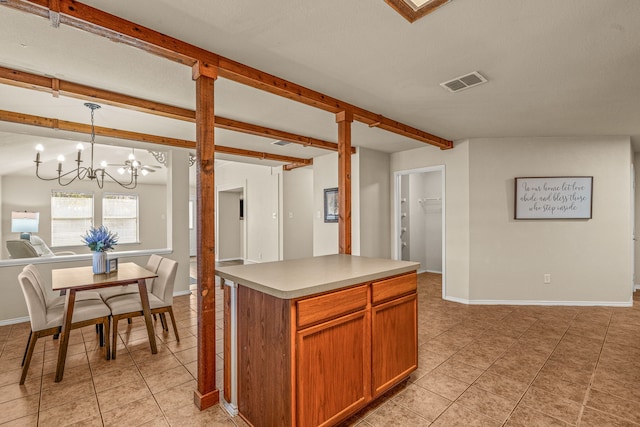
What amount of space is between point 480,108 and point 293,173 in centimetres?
440

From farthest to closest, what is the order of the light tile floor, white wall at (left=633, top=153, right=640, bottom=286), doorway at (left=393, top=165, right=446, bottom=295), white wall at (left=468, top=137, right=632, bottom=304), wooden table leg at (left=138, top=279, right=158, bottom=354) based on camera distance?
doorway at (left=393, top=165, right=446, bottom=295) → white wall at (left=633, top=153, right=640, bottom=286) → white wall at (left=468, top=137, right=632, bottom=304) → wooden table leg at (left=138, top=279, right=158, bottom=354) → the light tile floor

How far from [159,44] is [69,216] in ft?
26.9

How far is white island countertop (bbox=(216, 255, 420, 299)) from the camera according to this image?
1.69 meters

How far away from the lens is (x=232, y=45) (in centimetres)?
208

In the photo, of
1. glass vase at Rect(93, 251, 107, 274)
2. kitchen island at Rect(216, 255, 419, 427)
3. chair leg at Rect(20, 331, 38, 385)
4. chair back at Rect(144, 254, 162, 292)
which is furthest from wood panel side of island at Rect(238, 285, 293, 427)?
chair back at Rect(144, 254, 162, 292)

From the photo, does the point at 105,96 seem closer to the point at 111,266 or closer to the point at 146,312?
the point at 111,266

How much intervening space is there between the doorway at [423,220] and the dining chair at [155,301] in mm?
4834

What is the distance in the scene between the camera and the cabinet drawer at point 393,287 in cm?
211

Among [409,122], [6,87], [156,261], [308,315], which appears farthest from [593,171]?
[6,87]

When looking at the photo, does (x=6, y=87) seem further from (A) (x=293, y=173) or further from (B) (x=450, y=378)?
(A) (x=293, y=173)

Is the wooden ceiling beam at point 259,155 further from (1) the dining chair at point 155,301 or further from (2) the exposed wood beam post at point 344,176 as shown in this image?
(2) the exposed wood beam post at point 344,176

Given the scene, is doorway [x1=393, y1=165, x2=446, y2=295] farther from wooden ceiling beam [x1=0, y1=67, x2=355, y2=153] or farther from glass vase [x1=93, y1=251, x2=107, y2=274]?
glass vase [x1=93, y1=251, x2=107, y2=274]

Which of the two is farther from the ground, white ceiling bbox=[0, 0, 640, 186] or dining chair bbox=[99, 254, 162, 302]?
white ceiling bbox=[0, 0, 640, 186]

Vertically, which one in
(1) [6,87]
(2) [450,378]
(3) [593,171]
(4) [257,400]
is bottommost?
(2) [450,378]
